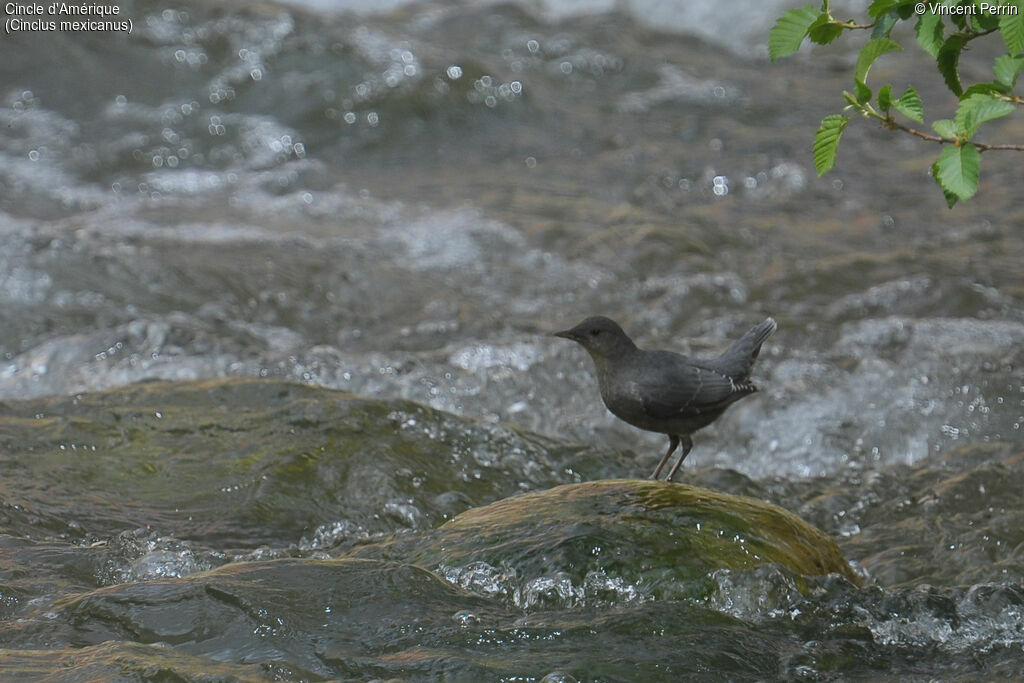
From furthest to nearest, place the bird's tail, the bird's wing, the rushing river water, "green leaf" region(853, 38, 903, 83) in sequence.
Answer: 1. the bird's tail
2. the bird's wing
3. the rushing river water
4. "green leaf" region(853, 38, 903, 83)

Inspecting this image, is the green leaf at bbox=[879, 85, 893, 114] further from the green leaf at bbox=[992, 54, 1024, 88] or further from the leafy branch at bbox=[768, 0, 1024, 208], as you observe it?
the green leaf at bbox=[992, 54, 1024, 88]

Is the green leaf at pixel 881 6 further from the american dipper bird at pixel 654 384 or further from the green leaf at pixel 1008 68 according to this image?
the american dipper bird at pixel 654 384

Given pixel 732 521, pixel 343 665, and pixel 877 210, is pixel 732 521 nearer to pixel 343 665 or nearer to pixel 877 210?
pixel 343 665

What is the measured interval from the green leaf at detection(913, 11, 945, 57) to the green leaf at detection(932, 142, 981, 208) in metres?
0.26

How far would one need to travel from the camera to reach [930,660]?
3391mm

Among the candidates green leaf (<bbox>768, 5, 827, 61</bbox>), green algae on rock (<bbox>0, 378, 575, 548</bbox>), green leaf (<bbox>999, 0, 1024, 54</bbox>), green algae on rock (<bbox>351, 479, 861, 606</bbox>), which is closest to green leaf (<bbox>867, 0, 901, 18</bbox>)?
green leaf (<bbox>768, 5, 827, 61</bbox>)

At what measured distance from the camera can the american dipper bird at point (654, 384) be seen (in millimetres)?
4184

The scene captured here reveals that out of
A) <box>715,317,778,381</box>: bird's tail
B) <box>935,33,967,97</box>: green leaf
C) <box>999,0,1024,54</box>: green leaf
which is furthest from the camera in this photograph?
<box>715,317,778,381</box>: bird's tail

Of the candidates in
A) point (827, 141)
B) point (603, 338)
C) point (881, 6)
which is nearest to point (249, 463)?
point (603, 338)

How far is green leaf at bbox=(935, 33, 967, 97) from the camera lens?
9.20ft

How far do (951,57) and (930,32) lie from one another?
0.15 meters

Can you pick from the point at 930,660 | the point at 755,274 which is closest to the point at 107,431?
the point at 930,660

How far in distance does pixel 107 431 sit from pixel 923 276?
5002 millimetres

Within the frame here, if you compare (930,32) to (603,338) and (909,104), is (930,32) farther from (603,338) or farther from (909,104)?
(603,338)
